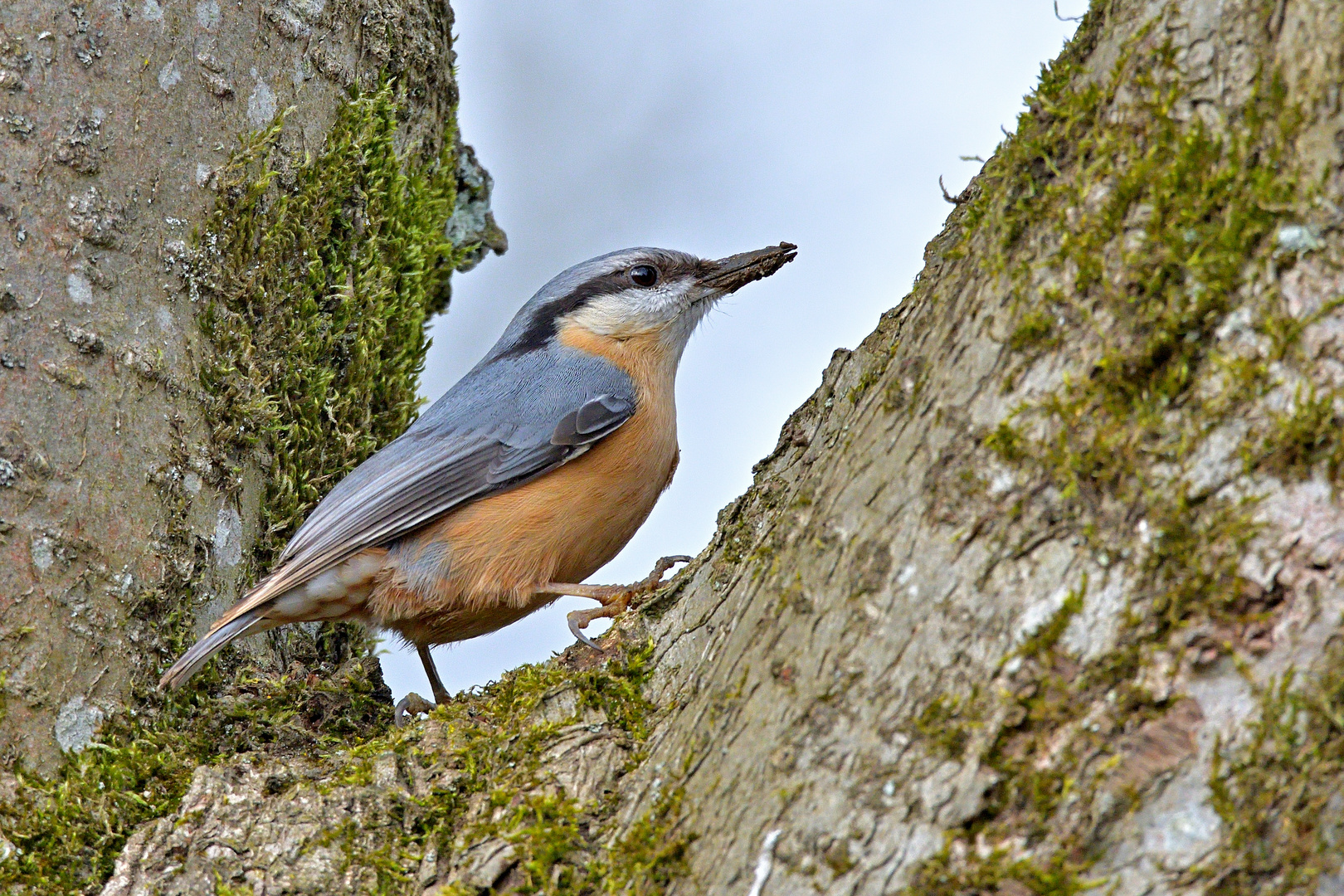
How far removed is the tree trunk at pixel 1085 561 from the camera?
153 centimetres

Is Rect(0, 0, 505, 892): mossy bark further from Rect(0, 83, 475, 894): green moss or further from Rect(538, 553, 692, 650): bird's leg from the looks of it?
Rect(538, 553, 692, 650): bird's leg

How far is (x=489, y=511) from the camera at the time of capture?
13.5ft

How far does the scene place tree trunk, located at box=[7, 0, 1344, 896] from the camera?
1.53 m

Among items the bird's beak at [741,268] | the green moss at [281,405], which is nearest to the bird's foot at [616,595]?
the green moss at [281,405]

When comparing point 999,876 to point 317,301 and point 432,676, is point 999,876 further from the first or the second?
point 432,676

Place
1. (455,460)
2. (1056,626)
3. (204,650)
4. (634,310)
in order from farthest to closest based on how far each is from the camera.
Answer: (634,310) < (455,460) < (204,650) < (1056,626)

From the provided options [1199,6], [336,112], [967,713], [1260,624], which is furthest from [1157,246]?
[336,112]

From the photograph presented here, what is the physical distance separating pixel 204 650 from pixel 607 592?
1266 mm

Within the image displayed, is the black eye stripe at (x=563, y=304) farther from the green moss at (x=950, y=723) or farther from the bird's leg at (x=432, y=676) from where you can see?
the green moss at (x=950, y=723)

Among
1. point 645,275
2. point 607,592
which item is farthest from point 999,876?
point 645,275

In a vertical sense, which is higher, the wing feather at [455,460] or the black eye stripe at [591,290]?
the black eye stripe at [591,290]

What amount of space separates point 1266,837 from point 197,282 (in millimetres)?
3065

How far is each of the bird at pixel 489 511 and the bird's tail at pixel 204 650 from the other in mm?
80

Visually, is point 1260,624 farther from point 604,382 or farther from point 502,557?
point 604,382
